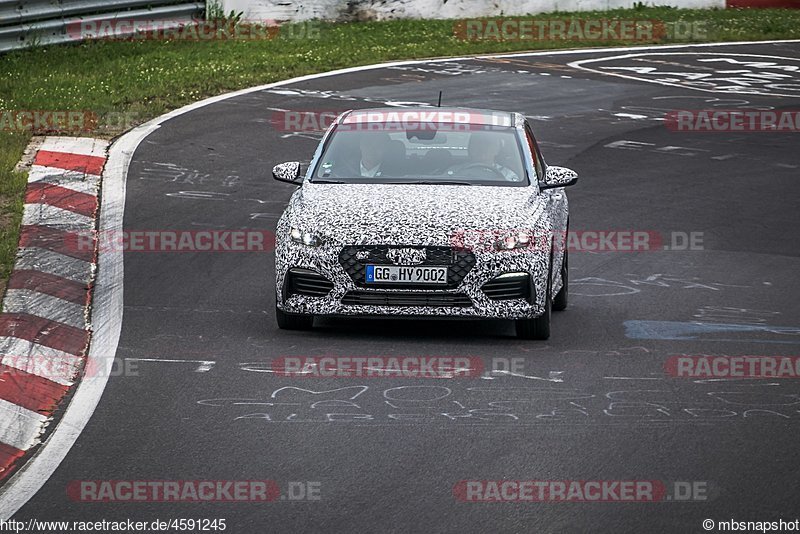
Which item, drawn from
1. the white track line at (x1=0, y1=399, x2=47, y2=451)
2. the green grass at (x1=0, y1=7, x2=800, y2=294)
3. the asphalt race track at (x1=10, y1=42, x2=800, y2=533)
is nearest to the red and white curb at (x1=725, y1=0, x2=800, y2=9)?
the green grass at (x1=0, y1=7, x2=800, y2=294)

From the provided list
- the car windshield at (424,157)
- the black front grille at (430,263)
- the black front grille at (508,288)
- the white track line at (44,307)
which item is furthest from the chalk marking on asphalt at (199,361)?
the car windshield at (424,157)

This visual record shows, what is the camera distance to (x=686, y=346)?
32.7 feet

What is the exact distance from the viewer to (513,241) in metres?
10.0

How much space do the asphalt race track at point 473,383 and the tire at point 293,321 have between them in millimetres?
72

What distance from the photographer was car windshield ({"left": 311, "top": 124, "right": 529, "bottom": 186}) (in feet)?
35.8

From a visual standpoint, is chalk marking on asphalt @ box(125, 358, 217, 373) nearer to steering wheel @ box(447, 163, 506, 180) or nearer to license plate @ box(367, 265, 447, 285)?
license plate @ box(367, 265, 447, 285)

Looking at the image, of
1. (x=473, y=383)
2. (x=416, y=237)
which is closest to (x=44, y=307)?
(x=416, y=237)

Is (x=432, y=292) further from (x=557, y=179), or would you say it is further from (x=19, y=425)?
(x=19, y=425)

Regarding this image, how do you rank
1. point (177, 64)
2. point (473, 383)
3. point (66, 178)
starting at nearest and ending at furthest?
point (473, 383)
point (66, 178)
point (177, 64)

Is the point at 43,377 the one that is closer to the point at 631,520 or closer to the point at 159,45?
the point at 631,520

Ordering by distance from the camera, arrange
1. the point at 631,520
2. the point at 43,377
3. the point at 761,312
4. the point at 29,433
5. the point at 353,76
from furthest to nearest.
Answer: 1. the point at 353,76
2. the point at 761,312
3. the point at 43,377
4. the point at 29,433
5. the point at 631,520

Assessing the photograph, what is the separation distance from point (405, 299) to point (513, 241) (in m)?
0.85

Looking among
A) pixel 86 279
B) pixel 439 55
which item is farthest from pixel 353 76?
pixel 86 279

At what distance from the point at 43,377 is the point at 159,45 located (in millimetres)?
15491
